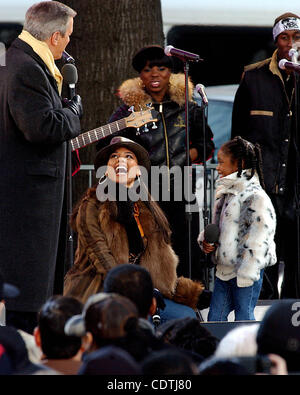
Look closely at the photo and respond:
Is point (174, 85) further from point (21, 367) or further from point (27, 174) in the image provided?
point (21, 367)

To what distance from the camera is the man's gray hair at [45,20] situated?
4.56 metres

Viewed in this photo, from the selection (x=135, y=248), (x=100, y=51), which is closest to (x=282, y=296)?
(x=135, y=248)

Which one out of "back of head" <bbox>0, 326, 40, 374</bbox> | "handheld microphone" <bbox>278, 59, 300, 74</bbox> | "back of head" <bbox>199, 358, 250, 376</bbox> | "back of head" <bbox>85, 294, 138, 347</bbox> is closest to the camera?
"back of head" <bbox>199, 358, 250, 376</bbox>

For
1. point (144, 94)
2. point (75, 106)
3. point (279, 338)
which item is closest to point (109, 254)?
point (75, 106)

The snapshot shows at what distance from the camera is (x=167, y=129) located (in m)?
6.34

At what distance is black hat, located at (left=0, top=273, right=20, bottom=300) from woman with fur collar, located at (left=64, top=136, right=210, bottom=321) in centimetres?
59

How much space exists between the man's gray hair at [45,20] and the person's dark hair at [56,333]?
198cm

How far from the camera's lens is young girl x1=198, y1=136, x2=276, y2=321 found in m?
5.55

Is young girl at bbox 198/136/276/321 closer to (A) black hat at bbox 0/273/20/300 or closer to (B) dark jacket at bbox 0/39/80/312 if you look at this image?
(B) dark jacket at bbox 0/39/80/312

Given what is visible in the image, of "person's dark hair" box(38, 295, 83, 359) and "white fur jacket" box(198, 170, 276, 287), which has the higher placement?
"white fur jacket" box(198, 170, 276, 287)

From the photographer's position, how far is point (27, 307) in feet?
14.4

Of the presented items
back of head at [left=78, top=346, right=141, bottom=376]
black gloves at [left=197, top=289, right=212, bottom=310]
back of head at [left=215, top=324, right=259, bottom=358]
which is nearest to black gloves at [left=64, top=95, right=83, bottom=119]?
black gloves at [left=197, top=289, right=212, bottom=310]

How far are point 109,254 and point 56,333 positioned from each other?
84.0 inches
